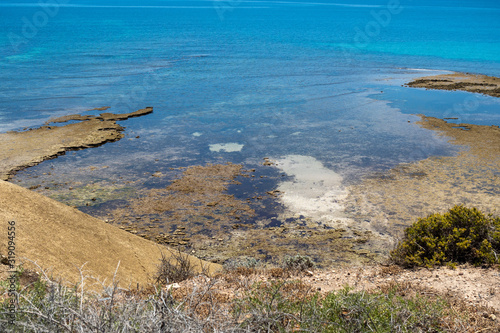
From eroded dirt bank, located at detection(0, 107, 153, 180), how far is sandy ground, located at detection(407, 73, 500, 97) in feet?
67.0

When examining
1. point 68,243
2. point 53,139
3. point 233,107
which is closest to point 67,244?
point 68,243

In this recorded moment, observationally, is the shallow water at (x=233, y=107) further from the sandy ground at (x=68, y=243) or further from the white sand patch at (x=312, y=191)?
the sandy ground at (x=68, y=243)

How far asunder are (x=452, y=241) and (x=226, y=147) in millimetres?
9877

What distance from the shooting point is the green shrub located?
22.1 feet

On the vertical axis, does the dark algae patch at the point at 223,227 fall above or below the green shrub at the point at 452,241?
below

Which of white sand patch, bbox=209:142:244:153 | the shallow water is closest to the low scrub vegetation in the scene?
the shallow water

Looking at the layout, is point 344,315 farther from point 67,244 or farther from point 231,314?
point 67,244

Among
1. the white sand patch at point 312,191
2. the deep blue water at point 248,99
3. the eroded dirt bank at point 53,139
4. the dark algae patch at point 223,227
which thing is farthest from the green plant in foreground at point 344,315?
the eroded dirt bank at point 53,139

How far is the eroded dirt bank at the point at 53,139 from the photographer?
13727 mm

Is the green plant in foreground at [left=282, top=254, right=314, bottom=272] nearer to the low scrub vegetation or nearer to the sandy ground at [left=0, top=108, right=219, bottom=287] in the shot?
the sandy ground at [left=0, top=108, right=219, bottom=287]

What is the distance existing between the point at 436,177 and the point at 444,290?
290 inches

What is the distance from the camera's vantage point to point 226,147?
15586mm

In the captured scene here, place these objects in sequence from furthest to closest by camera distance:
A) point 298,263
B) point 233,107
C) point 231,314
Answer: point 233,107 < point 298,263 < point 231,314

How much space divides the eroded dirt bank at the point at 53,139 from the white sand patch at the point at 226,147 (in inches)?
161
